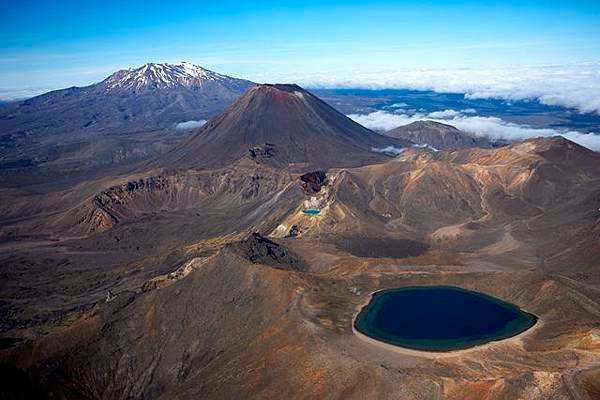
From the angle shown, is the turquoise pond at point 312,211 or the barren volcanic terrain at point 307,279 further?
the turquoise pond at point 312,211

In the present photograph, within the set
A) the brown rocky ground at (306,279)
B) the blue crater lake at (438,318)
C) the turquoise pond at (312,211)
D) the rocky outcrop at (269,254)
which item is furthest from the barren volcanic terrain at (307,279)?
the blue crater lake at (438,318)

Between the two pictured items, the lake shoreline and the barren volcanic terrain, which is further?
the lake shoreline

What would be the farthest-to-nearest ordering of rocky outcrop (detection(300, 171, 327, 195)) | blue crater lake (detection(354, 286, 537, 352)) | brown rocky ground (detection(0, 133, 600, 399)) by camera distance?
1. rocky outcrop (detection(300, 171, 327, 195))
2. blue crater lake (detection(354, 286, 537, 352))
3. brown rocky ground (detection(0, 133, 600, 399))

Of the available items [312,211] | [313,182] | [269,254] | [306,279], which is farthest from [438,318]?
[313,182]

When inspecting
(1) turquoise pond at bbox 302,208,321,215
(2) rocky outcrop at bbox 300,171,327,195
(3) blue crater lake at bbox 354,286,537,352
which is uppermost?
(3) blue crater lake at bbox 354,286,537,352

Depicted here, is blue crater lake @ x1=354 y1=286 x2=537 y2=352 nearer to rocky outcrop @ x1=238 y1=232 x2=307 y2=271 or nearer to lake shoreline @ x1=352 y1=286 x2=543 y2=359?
lake shoreline @ x1=352 y1=286 x2=543 y2=359

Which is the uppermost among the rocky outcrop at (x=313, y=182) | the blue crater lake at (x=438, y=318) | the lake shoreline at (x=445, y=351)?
the lake shoreline at (x=445, y=351)

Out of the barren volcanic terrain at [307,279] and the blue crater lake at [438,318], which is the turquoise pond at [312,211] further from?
the blue crater lake at [438,318]

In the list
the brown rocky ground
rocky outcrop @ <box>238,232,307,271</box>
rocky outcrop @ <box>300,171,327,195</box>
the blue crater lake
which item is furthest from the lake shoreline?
rocky outcrop @ <box>300,171,327,195</box>

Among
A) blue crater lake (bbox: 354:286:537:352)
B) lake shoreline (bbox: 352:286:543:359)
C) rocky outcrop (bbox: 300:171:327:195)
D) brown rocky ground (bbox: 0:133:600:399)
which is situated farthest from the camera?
rocky outcrop (bbox: 300:171:327:195)
